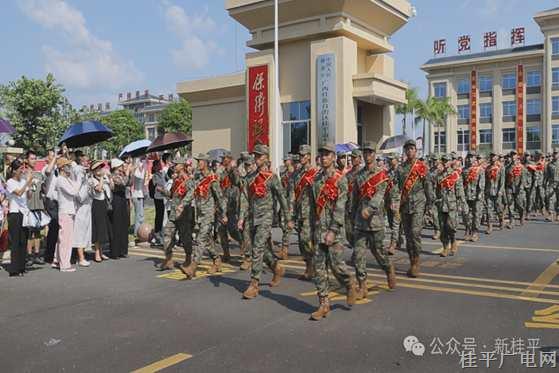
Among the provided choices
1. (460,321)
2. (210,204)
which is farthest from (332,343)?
(210,204)

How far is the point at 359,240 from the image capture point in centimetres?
711

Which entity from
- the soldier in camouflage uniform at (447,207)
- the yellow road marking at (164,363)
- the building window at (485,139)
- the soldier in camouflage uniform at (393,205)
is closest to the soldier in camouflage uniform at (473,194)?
the soldier in camouflage uniform at (447,207)

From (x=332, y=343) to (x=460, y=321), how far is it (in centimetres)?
159

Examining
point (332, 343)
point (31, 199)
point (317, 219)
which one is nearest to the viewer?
point (332, 343)

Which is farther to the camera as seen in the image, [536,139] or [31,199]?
[536,139]

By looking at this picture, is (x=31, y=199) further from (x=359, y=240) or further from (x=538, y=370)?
(x=538, y=370)

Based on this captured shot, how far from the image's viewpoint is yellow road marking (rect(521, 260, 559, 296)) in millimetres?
7449

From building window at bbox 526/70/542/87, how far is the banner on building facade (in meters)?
37.7

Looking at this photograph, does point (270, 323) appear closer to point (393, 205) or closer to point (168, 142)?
point (393, 205)

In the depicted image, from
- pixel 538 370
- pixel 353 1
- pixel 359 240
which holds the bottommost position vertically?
pixel 538 370

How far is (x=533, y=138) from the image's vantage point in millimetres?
55125

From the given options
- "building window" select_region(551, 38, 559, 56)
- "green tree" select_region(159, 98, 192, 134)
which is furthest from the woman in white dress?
"green tree" select_region(159, 98, 192, 134)

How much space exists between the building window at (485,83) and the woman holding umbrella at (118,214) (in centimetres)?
5412

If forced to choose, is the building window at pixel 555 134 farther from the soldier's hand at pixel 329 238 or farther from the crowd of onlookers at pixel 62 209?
the soldier's hand at pixel 329 238
